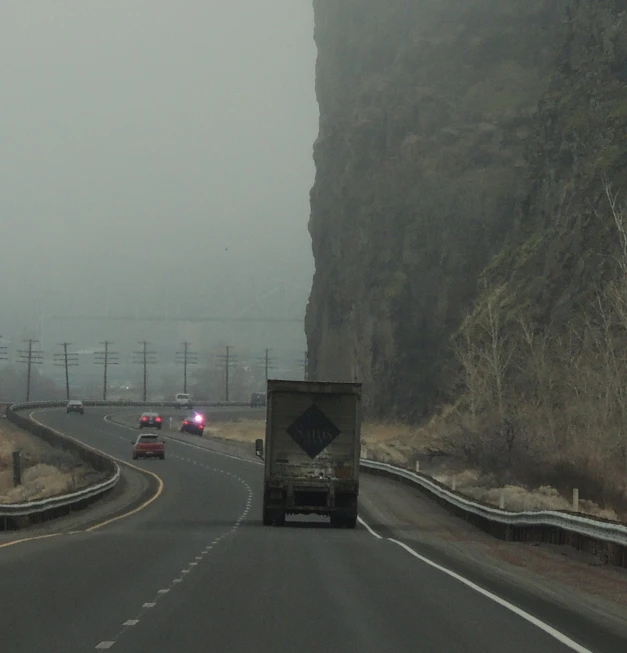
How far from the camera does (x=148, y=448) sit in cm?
7412

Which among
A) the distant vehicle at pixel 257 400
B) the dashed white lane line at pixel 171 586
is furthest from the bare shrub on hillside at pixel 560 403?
the distant vehicle at pixel 257 400

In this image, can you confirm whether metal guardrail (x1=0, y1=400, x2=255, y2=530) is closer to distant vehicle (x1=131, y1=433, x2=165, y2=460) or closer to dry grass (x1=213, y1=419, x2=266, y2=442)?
distant vehicle (x1=131, y1=433, x2=165, y2=460)

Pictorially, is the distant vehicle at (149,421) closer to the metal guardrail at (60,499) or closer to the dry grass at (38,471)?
the dry grass at (38,471)

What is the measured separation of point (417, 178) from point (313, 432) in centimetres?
7780

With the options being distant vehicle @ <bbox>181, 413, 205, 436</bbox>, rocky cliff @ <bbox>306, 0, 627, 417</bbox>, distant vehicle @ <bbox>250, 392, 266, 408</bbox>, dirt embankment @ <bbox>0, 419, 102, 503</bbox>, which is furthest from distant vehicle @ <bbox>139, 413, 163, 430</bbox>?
distant vehicle @ <bbox>250, 392, 266, 408</bbox>

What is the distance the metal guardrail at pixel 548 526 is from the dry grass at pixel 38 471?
50.7 ft

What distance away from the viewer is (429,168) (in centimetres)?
10581

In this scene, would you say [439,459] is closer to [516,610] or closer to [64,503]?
[64,503]

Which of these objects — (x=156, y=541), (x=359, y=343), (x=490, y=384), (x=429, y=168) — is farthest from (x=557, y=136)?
(x=156, y=541)

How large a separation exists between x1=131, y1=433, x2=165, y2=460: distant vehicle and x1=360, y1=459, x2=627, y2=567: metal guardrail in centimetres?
3381

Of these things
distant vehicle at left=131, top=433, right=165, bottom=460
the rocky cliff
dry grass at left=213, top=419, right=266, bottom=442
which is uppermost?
the rocky cliff

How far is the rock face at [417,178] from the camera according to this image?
100250 millimetres

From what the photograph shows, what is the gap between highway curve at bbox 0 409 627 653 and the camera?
10930mm

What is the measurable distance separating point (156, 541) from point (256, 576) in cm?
780
